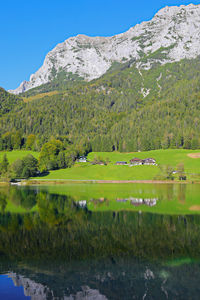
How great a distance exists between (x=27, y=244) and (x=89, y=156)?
167m

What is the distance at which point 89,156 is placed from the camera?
189500 mm

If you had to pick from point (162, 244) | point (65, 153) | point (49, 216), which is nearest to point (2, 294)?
point (162, 244)

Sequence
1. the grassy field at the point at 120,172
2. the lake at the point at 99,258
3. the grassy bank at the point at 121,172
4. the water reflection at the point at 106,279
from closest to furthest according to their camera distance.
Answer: the water reflection at the point at 106,279, the lake at the point at 99,258, the grassy bank at the point at 121,172, the grassy field at the point at 120,172

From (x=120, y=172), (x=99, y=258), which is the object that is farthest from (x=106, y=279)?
(x=120, y=172)

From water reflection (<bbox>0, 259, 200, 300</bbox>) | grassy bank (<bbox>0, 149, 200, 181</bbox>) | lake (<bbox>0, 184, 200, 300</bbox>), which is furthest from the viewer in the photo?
grassy bank (<bbox>0, 149, 200, 181</bbox>)

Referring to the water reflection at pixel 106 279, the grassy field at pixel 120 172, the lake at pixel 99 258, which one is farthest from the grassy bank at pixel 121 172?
the water reflection at pixel 106 279

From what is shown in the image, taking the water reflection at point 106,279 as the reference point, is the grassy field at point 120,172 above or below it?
below

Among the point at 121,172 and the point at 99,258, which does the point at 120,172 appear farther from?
the point at 99,258

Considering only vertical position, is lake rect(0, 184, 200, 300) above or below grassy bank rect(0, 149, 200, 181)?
above

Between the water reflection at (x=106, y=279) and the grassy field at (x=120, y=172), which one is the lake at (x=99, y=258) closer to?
the water reflection at (x=106, y=279)

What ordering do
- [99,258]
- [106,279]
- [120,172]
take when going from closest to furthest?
[106,279]
[99,258]
[120,172]

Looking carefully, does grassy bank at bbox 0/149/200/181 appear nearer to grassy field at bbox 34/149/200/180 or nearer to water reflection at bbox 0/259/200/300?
grassy field at bbox 34/149/200/180

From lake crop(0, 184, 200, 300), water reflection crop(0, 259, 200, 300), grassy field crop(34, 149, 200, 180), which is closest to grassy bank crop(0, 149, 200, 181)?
grassy field crop(34, 149, 200, 180)

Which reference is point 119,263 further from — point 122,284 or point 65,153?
point 65,153
